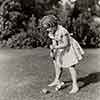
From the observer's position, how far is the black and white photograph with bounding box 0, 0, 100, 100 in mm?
4344

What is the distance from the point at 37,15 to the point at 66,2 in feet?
5.04

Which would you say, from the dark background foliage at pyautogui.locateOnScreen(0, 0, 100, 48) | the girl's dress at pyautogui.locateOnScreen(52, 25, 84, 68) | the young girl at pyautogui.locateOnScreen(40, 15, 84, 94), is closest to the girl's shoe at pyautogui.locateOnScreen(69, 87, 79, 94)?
the young girl at pyautogui.locateOnScreen(40, 15, 84, 94)

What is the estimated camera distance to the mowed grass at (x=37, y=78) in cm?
434

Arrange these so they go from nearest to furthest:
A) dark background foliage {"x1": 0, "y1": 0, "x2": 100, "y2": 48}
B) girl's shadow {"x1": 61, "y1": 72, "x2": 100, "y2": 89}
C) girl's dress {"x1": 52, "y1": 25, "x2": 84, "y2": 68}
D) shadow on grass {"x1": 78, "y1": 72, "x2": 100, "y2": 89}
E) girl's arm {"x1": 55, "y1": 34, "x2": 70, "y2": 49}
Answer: girl's arm {"x1": 55, "y1": 34, "x2": 70, "y2": 49}, girl's dress {"x1": 52, "y1": 25, "x2": 84, "y2": 68}, girl's shadow {"x1": 61, "y1": 72, "x2": 100, "y2": 89}, shadow on grass {"x1": 78, "y1": 72, "x2": 100, "y2": 89}, dark background foliage {"x1": 0, "y1": 0, "x2": 100, "y2": 48}

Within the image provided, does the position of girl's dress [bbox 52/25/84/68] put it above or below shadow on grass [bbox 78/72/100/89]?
above

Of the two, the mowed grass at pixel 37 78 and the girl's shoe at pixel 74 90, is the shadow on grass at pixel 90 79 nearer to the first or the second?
the mowed grass at pixel 37 78

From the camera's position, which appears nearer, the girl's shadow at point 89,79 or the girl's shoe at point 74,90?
the girl's shoe at point 74,90

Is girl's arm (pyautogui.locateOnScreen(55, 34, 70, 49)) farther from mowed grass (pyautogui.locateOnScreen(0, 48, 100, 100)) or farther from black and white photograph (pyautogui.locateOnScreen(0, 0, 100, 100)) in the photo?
mowed grass (pyautogui.locateOnScreen(0, 48, 100, 100))

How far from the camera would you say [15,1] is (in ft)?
36.1

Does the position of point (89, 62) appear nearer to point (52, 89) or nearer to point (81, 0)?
point (52, 89)

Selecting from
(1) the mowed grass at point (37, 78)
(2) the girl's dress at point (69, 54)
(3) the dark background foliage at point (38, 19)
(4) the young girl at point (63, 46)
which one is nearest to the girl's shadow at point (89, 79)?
(1) the mowed grass at point (37, 78)

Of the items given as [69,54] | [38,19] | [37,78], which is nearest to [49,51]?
[37,78]

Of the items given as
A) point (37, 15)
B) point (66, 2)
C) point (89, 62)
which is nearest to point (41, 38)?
point (37, 15)

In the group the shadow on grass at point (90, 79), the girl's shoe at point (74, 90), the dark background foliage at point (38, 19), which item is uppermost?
the dark background foliage at point (38, 19)
